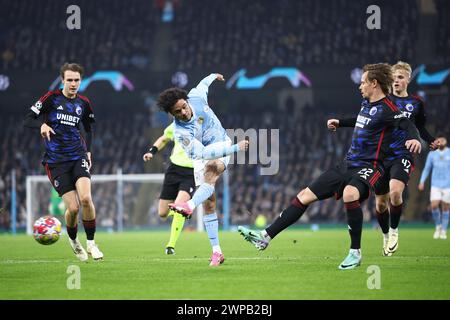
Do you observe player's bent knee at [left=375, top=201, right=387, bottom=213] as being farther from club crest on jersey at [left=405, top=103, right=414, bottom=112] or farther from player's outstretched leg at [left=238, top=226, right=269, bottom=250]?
player's outstretched leg at [left=238, top=226, right=269, bottom=250]

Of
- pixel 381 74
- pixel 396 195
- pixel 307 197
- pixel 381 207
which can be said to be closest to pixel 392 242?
pixel 381 207

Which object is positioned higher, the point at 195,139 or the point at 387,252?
the point at 195,139

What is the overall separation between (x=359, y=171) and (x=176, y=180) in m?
4.91

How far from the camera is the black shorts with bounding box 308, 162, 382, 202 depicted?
927 centimetres

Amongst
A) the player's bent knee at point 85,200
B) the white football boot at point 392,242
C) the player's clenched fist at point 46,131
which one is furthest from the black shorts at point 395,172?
the player's clenched fist at point 46,131

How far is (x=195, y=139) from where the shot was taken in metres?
9.59

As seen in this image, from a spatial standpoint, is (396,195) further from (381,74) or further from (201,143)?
(201,143)

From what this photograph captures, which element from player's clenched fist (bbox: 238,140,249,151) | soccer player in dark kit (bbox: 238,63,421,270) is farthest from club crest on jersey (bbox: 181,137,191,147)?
soccer player in dark kit (bbox: 238,63,421,270)

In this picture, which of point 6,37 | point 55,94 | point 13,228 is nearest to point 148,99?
point 6,37

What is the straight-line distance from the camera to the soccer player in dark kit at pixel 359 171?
9.19 metres

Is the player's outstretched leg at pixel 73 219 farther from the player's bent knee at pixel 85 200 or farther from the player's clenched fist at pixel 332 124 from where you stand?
the player's clenched fist at pixel 332 124

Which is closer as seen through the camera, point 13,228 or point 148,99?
point 13,228
